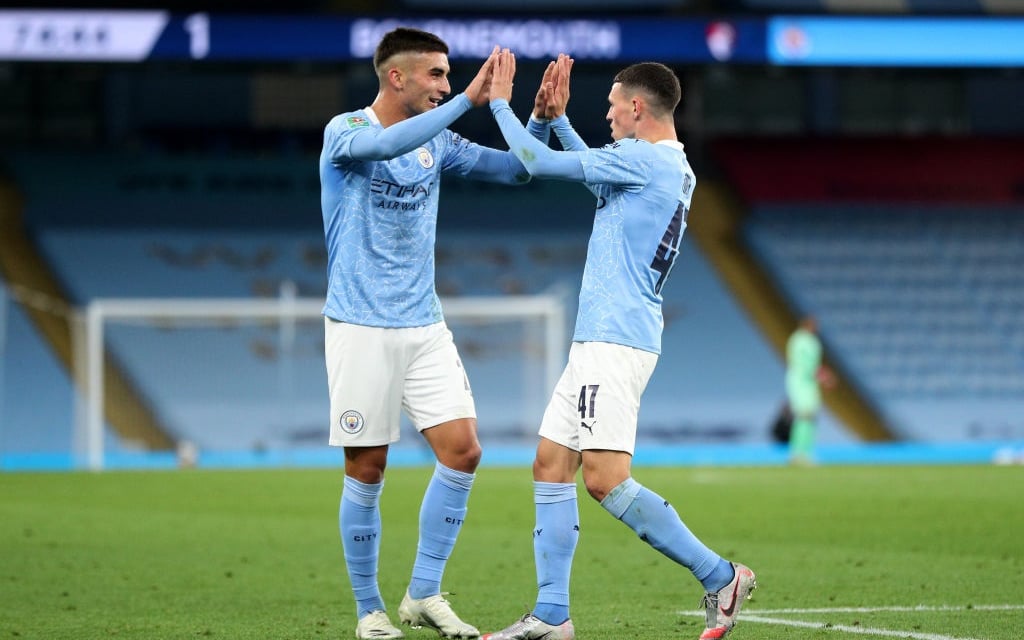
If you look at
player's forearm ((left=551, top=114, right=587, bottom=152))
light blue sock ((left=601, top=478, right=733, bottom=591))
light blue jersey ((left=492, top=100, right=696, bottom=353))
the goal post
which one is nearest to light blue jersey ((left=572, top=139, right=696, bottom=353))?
light blue jersey ((left=492, top=100, right=696, bottom=353))

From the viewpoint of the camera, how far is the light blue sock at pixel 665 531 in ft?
18.8

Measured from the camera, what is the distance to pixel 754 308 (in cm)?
2780

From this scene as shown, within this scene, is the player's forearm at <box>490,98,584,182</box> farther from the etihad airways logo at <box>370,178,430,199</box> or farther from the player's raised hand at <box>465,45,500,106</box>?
the etihad airways logo at <box>370,178,430,199</box>

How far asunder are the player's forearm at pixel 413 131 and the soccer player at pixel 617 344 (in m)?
0.16

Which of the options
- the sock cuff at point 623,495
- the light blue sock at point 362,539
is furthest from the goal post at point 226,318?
the sock cuff at point 623,495

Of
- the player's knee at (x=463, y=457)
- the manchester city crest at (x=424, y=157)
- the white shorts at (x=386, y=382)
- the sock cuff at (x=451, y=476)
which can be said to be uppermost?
the manchester city crest at (x=424, y=157)

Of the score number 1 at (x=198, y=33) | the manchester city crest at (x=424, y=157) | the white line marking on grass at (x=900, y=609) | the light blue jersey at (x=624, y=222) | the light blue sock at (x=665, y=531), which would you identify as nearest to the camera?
the light blue sock at (x=665, y=531)

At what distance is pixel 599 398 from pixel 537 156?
0.91m

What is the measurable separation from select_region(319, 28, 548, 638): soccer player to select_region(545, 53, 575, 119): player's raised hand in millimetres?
522

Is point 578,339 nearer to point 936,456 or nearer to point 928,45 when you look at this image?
point 928,45

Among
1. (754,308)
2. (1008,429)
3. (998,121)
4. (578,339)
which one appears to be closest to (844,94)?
(998,121)

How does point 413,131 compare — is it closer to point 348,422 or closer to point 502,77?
point 502,77

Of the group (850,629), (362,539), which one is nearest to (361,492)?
(362,539)

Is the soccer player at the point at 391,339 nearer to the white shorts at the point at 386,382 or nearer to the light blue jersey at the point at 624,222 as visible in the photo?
the white shorts at the point at 386,382
